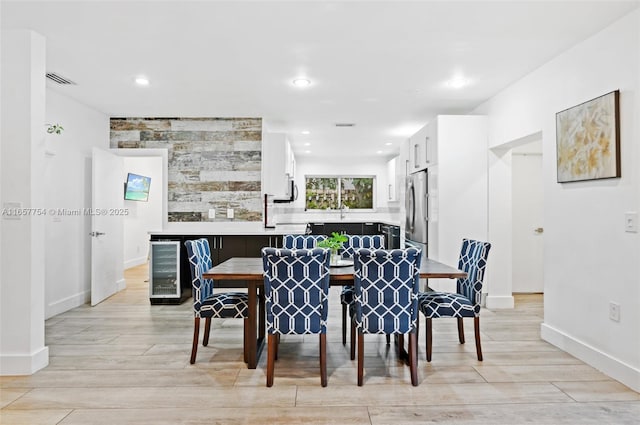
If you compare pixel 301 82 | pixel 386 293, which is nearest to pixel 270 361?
pixel 386 293

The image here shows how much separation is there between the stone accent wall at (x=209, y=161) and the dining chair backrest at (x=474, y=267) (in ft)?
10.00

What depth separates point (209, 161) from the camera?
5.62 metres

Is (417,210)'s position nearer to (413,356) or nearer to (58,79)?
(413,356)

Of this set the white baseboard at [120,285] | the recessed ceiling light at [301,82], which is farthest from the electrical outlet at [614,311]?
the white baseboard at [120,285]

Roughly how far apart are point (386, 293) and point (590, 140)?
6.18 ft

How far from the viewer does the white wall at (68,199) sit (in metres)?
4.45

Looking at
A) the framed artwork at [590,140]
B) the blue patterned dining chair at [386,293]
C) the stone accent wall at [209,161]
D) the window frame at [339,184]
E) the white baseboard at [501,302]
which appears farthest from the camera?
the window frame at [339,184]

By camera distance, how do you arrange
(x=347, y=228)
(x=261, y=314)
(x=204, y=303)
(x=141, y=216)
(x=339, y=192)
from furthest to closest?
(x=339, y=192)
(x=347, y=228)
(x=141, y=216)
(x=261, y=314)
(x=204, y=303)

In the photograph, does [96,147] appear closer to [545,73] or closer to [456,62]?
[456,62]

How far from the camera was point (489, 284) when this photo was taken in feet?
15.7

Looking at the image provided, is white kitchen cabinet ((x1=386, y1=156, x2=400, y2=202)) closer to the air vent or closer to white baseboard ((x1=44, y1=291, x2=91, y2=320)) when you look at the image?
white baseboard ((x1=44, y1=291, x2=91, y2=320))

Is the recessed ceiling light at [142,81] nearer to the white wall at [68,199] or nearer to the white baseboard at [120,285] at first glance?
the white wall at [68,199]

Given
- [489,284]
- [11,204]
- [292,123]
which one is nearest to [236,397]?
[11,204]

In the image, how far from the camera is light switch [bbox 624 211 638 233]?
262 cm
